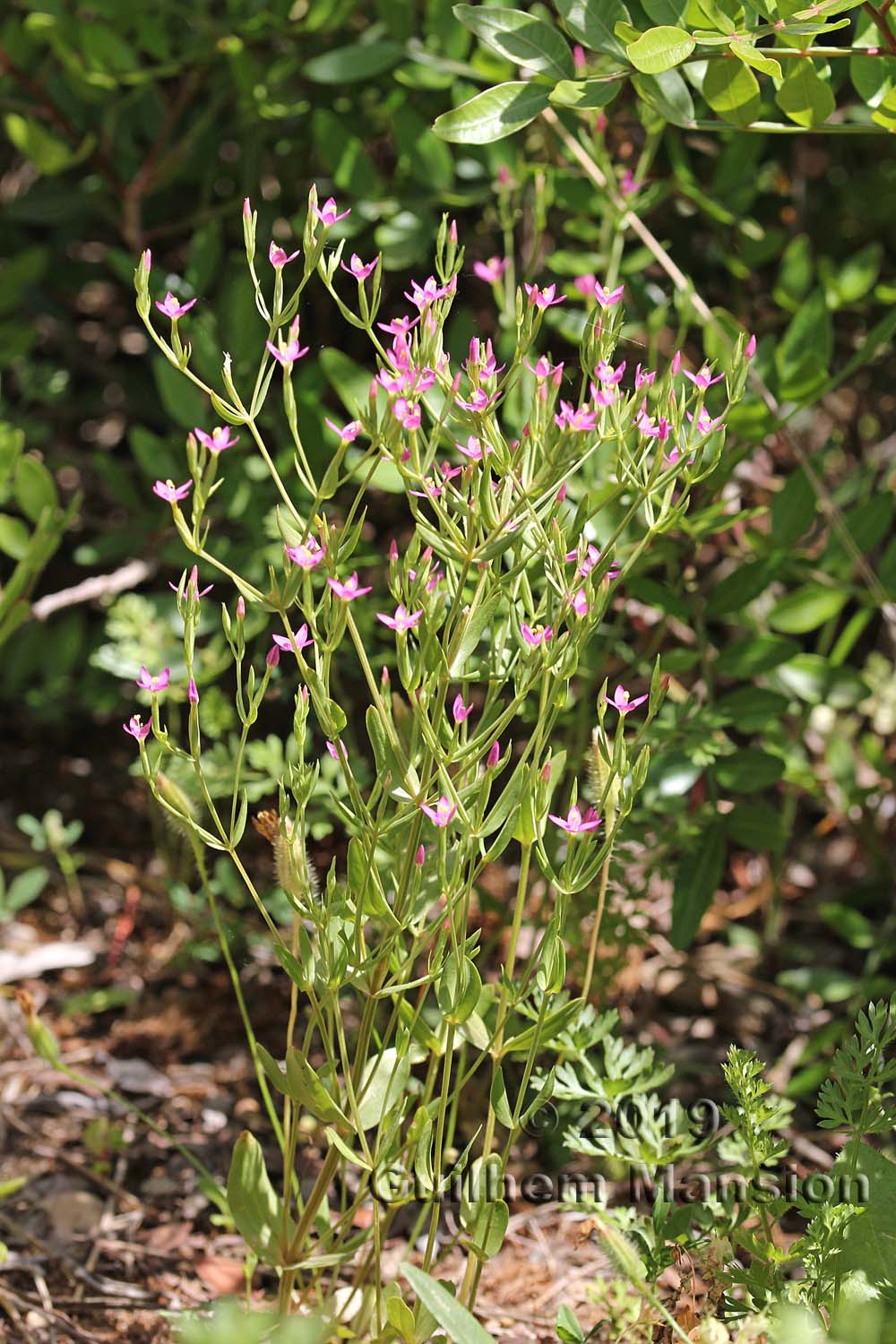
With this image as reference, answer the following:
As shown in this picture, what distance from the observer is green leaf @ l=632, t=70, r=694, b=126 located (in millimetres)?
1312

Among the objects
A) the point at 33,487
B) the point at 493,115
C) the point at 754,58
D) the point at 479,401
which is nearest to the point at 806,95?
the point at 754,58

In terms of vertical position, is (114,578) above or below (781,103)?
below

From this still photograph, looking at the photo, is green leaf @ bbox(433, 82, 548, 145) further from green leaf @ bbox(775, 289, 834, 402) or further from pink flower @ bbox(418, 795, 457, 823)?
pink flower @ bbox(418, 795, 457, 823)

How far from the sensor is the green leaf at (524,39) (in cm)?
129

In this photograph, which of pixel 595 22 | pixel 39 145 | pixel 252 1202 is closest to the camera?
pixel 252 1202

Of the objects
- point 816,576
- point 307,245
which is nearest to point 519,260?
point 816,576

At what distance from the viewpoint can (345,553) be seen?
3.56ft

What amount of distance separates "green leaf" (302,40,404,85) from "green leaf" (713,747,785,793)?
1004 millimetres

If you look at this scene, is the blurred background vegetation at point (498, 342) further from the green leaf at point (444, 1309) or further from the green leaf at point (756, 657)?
the green leaf at point (444, 1309)

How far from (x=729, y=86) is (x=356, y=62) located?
68cm

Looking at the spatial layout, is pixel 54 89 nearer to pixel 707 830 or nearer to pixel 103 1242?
pixel 707 830

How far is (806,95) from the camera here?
4.24 feet

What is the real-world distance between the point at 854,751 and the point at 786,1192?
0.78 metres

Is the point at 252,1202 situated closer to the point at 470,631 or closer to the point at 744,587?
the point at 470,631
